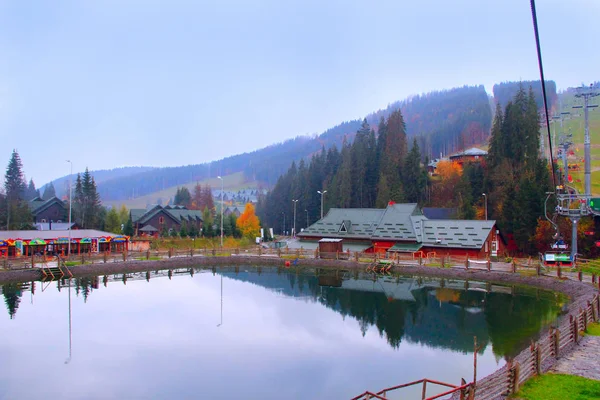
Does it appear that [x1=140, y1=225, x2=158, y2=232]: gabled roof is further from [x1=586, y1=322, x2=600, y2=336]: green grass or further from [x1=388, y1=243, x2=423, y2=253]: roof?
[x1=586, y1=322, x2=600, y2=336]: green grass

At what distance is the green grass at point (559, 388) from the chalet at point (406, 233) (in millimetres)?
32269

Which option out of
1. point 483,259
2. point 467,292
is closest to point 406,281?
point 467,292

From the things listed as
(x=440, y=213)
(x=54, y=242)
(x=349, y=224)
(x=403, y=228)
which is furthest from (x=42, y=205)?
(x=440, y=213)

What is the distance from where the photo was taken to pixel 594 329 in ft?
61.5

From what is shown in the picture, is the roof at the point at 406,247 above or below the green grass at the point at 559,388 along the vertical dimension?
above

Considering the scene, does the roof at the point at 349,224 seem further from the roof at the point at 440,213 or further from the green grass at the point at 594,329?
the green grass at the point at 594,329

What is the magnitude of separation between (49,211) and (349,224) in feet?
161

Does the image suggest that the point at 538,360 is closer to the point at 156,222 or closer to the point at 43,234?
the point at 43,234

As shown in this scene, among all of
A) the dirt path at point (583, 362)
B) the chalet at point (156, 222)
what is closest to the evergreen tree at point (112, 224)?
the chalet at point (156, 222)

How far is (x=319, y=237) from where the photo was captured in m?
57.5

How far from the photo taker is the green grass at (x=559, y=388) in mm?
11828

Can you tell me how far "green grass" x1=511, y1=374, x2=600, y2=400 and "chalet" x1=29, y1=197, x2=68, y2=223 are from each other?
246ft

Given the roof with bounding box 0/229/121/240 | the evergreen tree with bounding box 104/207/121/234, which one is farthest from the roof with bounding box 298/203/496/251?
the evergreen tree with bounding box 104/207/121/234

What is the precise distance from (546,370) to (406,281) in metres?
24.2
